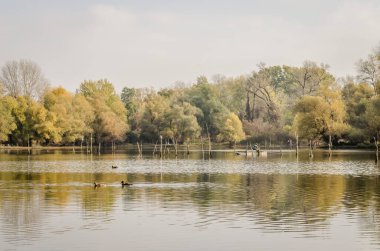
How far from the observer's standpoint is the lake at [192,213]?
2027 centimetres

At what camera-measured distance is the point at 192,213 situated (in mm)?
26453

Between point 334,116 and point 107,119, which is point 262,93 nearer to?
point 107,119

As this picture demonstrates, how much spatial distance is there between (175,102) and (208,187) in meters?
93.4

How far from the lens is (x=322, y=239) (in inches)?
811

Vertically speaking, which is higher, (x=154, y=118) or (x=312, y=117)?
(x=154, y=118)

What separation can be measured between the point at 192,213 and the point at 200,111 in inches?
4046

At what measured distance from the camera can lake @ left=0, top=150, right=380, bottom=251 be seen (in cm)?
2027

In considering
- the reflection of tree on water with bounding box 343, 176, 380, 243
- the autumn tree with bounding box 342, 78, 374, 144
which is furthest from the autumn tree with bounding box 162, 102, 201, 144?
the reflection of tree on water with bounding box 343, 176, 380, 243

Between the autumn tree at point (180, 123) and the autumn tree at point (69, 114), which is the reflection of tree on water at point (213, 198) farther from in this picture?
the autumn tree at point (180, 123)

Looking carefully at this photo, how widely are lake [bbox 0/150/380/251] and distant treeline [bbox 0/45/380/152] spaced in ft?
166

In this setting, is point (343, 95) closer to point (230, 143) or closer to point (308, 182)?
point (230, 143)

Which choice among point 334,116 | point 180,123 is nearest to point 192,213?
point 334,116

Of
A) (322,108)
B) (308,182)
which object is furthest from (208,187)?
(322,108)

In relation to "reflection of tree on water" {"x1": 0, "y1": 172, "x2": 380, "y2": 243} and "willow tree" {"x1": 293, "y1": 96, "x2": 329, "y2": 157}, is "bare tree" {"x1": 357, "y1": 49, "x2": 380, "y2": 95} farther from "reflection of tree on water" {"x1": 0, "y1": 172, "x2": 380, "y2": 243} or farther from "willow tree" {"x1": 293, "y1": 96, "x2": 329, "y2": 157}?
"reflection of tree on water" {"x1": 0, "y1": 172, "x2": 380, "y2": 243}
